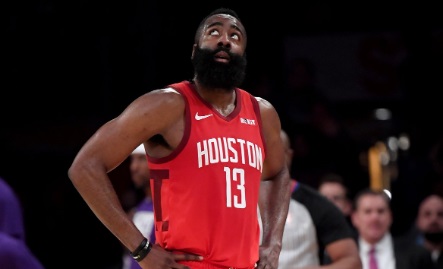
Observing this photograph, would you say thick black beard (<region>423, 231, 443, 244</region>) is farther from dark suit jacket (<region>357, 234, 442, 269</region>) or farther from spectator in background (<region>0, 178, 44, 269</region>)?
spectator in background (<region>0, 178, 44, 269</region>)

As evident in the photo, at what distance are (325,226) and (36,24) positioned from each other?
16.3 ft

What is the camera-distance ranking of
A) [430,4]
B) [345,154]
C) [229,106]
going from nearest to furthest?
[229,106] < [345,154] < [430,4]

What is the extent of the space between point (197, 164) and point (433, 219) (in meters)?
4.65

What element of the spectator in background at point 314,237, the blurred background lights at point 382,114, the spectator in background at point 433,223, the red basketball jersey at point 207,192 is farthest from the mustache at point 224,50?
the blurred background lights at point 382,114

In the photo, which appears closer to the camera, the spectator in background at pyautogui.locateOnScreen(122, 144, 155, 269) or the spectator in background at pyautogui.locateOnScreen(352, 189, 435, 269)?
the spectator in background at pyautogui.locateOnScreen(122, 144, 155, 269)

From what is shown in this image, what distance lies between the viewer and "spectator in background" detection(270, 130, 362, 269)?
611 cm

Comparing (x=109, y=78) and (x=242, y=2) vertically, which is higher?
(x=242, y=2)

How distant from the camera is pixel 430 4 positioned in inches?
413

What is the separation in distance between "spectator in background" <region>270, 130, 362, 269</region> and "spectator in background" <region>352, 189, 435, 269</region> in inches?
56.3

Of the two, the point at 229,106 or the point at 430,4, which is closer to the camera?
the point at 229,106

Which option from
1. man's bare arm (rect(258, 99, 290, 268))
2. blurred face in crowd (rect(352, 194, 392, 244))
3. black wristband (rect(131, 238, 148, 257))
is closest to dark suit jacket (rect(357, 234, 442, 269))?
blurred face in crowd (rect(352, 194, 392, 244))

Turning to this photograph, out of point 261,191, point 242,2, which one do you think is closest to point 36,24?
point 242,2

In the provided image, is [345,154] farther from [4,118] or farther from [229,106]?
[229,106]

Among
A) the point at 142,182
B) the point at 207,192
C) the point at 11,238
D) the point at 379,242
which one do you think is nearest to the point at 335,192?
the point at 379,242
